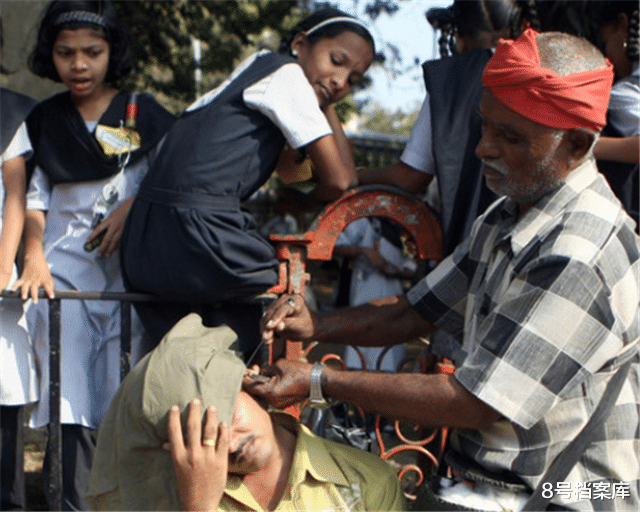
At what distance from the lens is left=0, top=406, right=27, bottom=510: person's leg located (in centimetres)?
324

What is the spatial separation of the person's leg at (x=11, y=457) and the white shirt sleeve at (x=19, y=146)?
1.02 m

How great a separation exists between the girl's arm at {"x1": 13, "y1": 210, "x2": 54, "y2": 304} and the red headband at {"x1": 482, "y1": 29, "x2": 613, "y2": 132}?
1812 millimetres

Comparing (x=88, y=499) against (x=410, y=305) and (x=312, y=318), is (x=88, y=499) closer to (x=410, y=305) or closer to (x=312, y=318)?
(x=312, y=318)

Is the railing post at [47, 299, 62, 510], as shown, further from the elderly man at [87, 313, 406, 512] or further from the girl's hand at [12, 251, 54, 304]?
the elderly man at [87, 313, 406, 512]

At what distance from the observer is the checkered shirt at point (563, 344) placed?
2.09m

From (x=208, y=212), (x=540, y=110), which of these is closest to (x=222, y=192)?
(x=208, y=212)

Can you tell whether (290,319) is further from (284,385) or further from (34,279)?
(34,279)

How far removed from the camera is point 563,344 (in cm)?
208

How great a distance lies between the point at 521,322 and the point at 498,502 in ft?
1.79

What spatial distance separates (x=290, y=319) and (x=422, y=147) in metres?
0.96

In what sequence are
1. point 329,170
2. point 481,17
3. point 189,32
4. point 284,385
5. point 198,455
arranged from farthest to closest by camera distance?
point 189,32 → point 481,17 → point 329,170 → point 284,385 → point 198,455

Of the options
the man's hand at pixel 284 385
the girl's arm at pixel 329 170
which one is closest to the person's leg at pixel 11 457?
the man's hand at pixel 284 385

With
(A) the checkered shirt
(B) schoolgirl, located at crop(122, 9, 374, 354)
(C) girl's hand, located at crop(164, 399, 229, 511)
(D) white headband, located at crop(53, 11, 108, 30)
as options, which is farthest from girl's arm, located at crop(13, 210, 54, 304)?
(A) the checkered shirt

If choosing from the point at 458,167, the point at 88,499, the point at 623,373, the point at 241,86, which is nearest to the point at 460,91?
the point at 458,167
